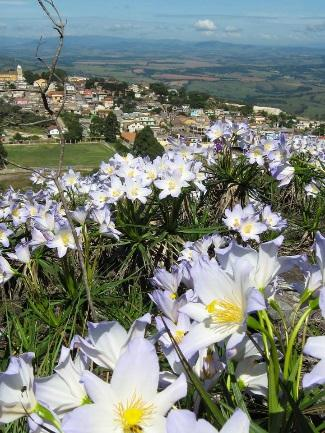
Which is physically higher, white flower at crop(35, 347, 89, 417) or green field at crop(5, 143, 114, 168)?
white flower at crop(35, 347, 89, 417)

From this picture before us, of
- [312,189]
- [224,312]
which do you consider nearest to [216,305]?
[224,312]

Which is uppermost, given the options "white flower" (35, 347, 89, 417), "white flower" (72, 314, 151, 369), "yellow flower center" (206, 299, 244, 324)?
"yellow flower center" (206, 299, 244, 324)

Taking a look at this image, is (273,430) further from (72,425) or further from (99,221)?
(99,221)

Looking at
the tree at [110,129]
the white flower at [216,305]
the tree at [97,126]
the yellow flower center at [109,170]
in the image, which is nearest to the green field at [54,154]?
the tree at [110,129]

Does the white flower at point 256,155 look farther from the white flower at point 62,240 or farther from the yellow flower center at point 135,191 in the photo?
the white flower at point 62,240

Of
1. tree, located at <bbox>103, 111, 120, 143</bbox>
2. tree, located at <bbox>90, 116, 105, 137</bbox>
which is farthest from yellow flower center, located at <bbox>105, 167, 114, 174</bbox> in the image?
tree, located at <bbox>90, 116, 105, 137</bbox>

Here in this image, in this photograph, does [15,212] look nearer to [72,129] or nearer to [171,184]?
[171,184]

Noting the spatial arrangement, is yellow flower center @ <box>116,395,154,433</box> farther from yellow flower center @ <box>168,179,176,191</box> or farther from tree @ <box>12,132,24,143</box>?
tree @ <box>12,132,24,143</box>
